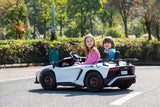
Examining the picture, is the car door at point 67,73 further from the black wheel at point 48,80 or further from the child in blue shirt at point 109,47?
the child in blue shirt at point 109,47

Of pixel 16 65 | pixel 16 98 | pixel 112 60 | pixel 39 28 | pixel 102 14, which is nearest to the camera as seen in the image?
pixel 16 98

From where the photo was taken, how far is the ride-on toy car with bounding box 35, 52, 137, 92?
9.16 meters

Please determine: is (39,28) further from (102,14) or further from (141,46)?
(141,46)

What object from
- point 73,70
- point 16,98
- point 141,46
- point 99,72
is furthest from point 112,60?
point 141,46

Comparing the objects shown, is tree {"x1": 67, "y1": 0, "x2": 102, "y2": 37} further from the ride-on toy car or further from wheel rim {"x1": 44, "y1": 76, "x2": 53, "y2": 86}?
wheel rim {"x1": 44, "y1": 76, "x2": 53, "y2": 86}

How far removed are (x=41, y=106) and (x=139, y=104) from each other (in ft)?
6.60

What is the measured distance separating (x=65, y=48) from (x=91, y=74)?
56.0ft

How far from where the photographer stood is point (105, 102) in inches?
302

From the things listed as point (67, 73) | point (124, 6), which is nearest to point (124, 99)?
point (67, 73)

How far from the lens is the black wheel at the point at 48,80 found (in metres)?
10.3

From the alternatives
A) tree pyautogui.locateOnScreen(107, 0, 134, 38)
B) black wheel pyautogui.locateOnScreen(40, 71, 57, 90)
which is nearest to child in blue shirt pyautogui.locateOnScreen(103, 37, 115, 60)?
black wheel pyautogui.locateOnScreen(40, 71, 57, 90)

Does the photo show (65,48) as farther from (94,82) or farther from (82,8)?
(82,8)

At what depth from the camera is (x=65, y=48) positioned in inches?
1036

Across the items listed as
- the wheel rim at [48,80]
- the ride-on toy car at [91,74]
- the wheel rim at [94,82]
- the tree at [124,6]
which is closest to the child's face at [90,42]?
the ride-on toy car at [91,74]
